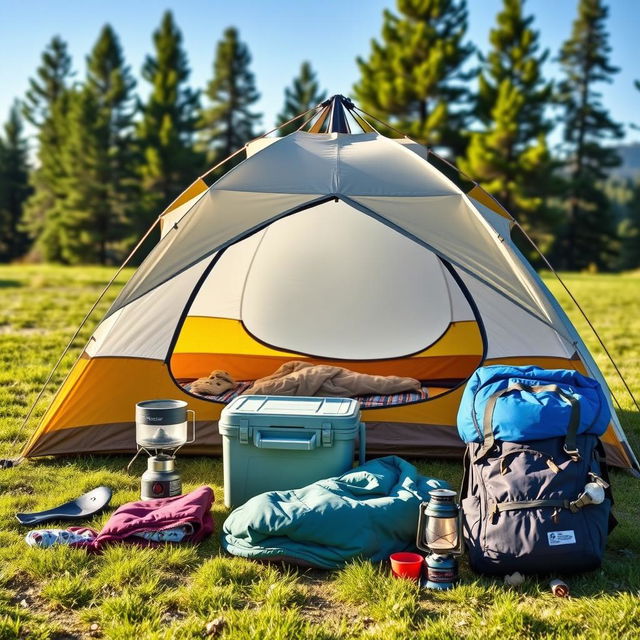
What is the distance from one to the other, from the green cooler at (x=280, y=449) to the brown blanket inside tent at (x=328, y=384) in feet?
3.91

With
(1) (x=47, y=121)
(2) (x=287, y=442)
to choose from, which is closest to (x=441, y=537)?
(2) (x=287, y=442)

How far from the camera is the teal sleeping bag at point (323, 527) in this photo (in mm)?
2689

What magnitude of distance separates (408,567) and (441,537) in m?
0.16

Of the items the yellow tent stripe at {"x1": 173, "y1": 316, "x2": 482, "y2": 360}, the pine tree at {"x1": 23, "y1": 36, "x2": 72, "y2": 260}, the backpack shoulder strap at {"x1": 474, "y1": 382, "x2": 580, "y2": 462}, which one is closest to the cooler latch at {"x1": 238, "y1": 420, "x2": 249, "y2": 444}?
the backpack shoulder strap at {"x1": 474, "y1": 382, "x2": 580, "y2": 462}

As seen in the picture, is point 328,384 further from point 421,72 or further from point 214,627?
point 421,72

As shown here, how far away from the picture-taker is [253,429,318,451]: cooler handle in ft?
10.4

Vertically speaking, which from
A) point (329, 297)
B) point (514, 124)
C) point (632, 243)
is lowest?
point (329, 297)

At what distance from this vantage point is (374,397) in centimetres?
450

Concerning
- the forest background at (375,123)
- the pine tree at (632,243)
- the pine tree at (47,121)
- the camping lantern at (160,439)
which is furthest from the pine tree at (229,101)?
the camping lantern at (160,439)

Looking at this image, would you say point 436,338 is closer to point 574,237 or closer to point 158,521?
point 158,521

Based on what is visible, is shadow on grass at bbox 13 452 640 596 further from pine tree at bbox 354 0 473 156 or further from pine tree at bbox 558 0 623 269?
pine tree at bbox 558 0 623 269

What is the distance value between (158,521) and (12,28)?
60.3ft

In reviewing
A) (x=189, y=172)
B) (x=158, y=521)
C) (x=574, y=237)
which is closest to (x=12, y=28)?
(x=189, y=172)

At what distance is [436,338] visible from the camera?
204 inches
